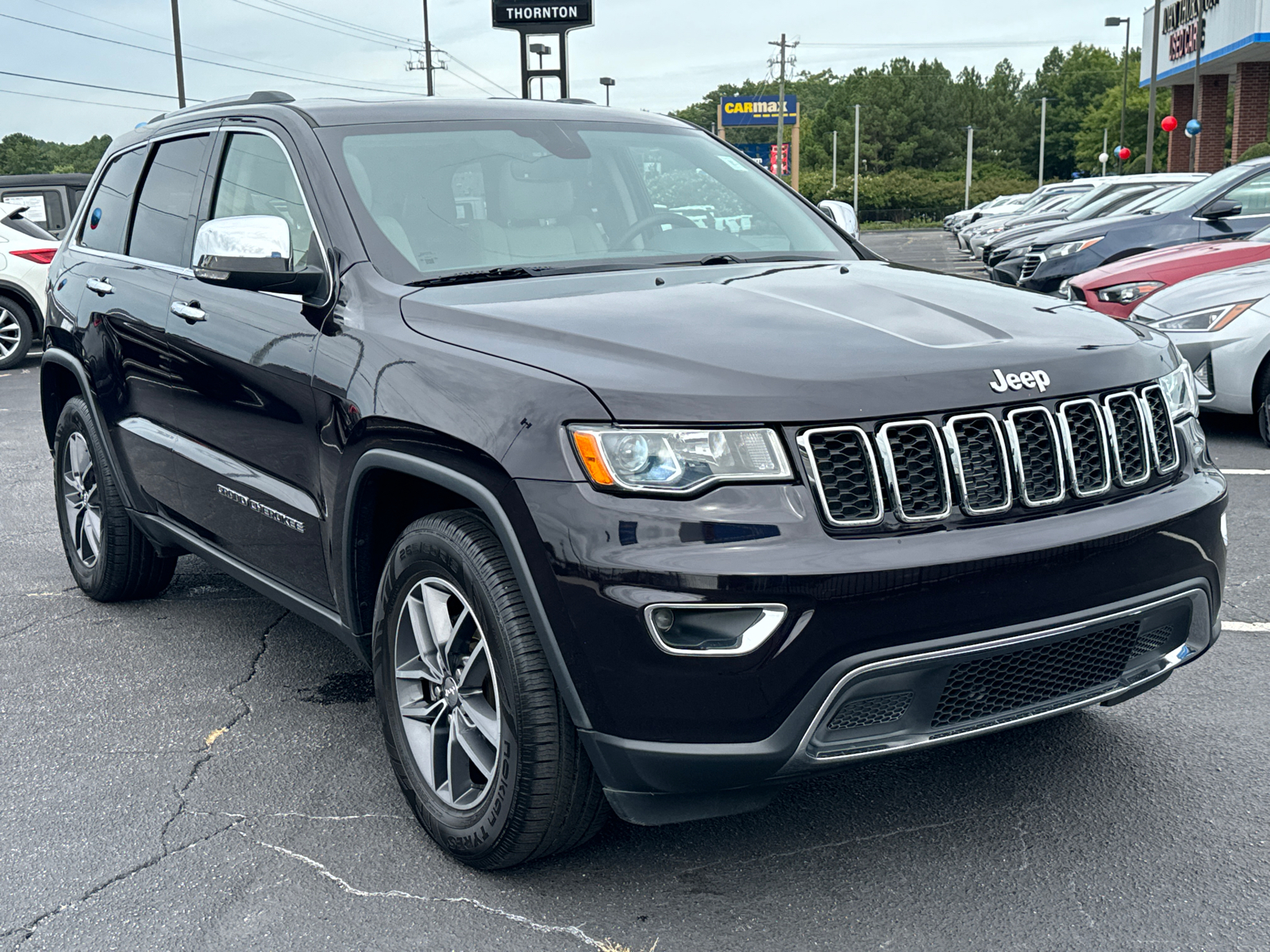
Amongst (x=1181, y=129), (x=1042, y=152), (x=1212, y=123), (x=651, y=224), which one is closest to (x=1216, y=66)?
(x=1212, y=123)

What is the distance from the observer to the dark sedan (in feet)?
37.2

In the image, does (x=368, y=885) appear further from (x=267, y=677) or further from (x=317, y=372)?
(x=267, y=677)

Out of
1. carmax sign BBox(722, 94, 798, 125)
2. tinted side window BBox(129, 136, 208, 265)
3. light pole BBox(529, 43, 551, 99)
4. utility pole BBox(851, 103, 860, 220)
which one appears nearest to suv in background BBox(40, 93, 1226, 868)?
tinted side window BBox(129, 136, 208, 265)

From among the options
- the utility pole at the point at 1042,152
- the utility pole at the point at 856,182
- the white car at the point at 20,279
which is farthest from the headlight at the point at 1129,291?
the utility pole at the point at 1042,152

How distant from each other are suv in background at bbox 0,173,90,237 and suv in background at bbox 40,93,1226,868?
1427 centimetres

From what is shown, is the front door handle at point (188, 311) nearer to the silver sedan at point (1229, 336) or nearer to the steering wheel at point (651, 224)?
the steering wheel at point (651, 224)

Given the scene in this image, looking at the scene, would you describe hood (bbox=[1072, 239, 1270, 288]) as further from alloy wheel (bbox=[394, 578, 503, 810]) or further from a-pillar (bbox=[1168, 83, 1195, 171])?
a-pillar (bbox=[1168, 83, 1195, 171])

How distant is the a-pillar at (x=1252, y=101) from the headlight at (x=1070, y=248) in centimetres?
2714

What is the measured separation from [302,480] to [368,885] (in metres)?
1.06

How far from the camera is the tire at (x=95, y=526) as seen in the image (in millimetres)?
4949

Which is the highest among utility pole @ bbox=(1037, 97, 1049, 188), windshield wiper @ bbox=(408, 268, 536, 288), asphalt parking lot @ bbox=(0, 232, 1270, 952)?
utility pole @ bbox=(1037, 97, 1049, 188)

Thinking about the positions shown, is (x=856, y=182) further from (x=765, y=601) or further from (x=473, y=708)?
(x=765, y=601)

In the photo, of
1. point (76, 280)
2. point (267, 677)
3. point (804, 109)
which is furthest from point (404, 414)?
point (804, 109)

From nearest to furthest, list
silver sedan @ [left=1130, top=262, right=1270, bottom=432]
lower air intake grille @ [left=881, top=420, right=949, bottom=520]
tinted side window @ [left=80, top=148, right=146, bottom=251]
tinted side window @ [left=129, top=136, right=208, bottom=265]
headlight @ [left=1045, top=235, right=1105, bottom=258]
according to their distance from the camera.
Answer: lower air intake grille @ [left=881, top=420, right=949, bottom=520]
tinted side window @ [left=129, top=136, right=208, bottom=265]
tinted side window @ [left=80, top=148, right=146, bottom=251]
silver sedan @ [left=1130, top=262, right=1270, bottom=432]
headlight @ [left=1045, top=235, right=1105, bottom=258]
